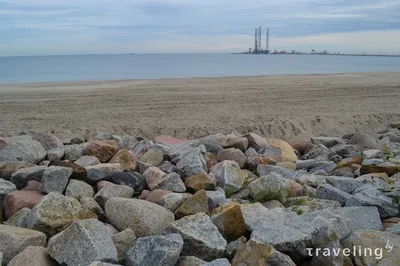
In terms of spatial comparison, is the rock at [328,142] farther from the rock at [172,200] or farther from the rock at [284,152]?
the rock at [172,200]

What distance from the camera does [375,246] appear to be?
11.8 ft

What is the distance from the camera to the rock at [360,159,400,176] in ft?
19.2

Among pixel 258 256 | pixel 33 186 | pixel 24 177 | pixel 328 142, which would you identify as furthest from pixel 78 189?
pixel 328 142

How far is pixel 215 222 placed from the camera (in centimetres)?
378

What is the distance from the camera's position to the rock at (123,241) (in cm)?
347

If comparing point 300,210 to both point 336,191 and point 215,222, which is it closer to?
point 336,191

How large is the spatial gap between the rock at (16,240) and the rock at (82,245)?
16cm

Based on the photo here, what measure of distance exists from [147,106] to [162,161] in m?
7.46

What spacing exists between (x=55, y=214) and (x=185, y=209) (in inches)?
44.4

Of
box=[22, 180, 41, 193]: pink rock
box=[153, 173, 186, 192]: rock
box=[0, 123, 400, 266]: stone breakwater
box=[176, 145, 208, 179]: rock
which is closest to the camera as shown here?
box=[0, 123, 400, 266]: stone breakwater

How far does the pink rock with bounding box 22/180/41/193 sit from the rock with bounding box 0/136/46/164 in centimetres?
97

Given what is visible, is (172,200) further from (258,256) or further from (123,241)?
(258,256)

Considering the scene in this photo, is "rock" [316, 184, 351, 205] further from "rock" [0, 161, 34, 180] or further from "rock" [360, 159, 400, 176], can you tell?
"rock" [0, 161, 34, 180]

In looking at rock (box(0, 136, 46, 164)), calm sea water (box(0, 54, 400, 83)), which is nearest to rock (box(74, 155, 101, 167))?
rock (box(0, 136, 46, 164))
